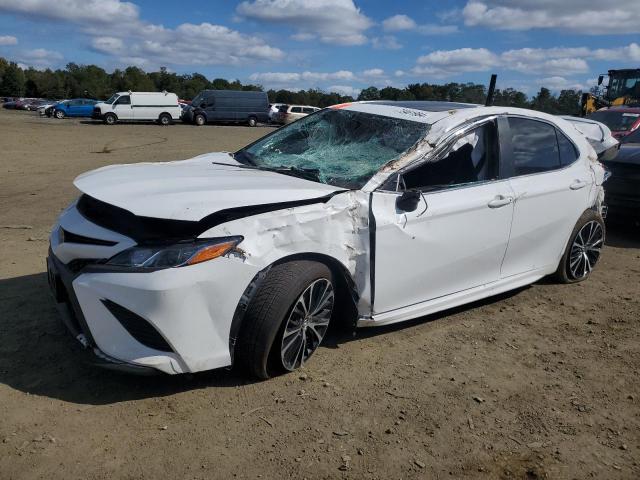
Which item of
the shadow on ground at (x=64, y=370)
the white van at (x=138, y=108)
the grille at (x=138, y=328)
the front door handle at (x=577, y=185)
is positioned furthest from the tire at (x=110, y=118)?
the grille at (x=138, y=328)

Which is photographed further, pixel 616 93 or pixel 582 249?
pixel 616 93

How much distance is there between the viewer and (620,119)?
1129 centimetres

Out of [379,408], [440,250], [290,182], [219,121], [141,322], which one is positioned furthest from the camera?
[219,121]

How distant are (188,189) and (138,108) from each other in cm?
3290

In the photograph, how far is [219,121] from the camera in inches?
1428

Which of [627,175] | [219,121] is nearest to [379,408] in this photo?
[627,175]

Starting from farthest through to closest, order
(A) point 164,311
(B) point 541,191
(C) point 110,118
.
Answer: (C) point 110,118 < (B) point 541,191 < (A) point 164,311

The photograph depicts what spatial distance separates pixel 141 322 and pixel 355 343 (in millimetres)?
1598

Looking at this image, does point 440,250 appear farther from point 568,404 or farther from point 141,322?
point 141,322

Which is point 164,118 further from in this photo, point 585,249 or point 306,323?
point 306,323

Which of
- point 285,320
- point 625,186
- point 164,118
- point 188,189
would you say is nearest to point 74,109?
point 164,118

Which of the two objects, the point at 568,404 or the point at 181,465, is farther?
the point at 568,404

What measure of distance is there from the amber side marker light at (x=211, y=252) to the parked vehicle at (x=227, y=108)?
33.9 meters

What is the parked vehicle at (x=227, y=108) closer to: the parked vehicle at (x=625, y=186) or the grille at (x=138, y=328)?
the parked vehicle at (x=625, y=186)
